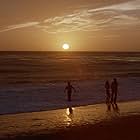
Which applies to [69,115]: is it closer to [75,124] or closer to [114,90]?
[75,124]

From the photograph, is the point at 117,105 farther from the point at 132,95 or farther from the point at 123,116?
the point at 132,95

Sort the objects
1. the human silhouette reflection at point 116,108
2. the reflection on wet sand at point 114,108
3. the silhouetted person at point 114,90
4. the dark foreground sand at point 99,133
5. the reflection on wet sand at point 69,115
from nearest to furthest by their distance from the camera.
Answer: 1. the dark foreground sand at point 99,133
2. the reflection on wet sand at point 69,115
3. the reflection on wet sand at point 114,108
4. the human silhouette reflection at point 116,108
5. the silhouetted person at point 114,90

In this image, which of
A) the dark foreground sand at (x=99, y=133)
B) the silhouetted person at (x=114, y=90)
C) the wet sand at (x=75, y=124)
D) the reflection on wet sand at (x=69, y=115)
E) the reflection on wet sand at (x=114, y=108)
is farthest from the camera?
the silhouetted person at (x=114, y=90)

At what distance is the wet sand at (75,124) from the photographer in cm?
1463

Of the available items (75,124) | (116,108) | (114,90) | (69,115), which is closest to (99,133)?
(75,124)

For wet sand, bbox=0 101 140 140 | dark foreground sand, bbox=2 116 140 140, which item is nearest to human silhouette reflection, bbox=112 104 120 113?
wet sand, bbox=0 101 140 140

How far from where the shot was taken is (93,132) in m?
→ 14.9

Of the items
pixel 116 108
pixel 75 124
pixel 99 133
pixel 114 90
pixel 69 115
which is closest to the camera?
pixel 99 133

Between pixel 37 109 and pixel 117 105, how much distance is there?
5007 millimetres

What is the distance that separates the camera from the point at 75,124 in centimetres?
1689

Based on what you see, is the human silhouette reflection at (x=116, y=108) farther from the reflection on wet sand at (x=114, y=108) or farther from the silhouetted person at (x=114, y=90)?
the silhouetted person at (x=114, y=90)

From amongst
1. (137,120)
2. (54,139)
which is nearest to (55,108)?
(137,120)

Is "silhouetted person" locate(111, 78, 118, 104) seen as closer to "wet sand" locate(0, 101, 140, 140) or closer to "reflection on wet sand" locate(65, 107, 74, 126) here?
"wet sand" locate(0, 101, 140, 140)

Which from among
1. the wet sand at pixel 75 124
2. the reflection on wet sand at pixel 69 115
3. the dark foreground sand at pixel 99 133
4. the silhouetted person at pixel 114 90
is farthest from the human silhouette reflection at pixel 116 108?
the dark foreground sand at pixel 99 133
